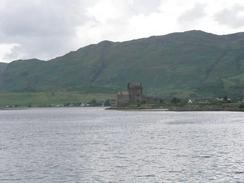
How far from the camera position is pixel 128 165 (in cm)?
7319

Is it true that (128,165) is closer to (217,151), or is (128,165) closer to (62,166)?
(62,166)

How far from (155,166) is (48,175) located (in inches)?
584

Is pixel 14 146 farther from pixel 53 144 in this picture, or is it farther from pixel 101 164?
pixel 101 164

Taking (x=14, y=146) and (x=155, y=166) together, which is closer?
(x=155, y=166)

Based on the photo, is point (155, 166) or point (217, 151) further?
point (217, 151)

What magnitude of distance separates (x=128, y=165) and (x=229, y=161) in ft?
47.1

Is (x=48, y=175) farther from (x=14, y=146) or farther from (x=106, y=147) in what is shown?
(x=14, y=146)

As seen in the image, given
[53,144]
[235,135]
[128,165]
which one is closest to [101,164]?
[128,165]

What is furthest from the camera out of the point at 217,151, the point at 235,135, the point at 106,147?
the point at 235,135

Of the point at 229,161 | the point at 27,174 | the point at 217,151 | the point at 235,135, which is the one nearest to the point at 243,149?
the point at 217,151

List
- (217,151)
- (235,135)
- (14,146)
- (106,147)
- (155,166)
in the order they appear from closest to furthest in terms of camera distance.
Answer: (155,166)
(217,151)
(106,147)
(14,146)
(235,135)

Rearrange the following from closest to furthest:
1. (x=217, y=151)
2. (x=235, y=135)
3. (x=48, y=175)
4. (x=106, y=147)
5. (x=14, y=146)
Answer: (x=48, y=175), (x=217, y=151), (x=106, y=147), (x=14, y=146), (x=235, y=135)

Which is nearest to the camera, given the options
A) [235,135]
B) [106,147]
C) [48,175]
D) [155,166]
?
[48,175]

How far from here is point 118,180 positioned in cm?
6159
